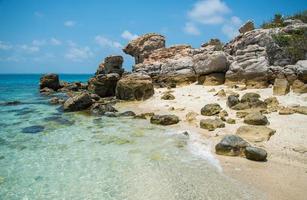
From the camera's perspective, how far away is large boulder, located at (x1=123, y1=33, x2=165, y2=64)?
41.4 m

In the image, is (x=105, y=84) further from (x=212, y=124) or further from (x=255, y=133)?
(x=255, y=133)

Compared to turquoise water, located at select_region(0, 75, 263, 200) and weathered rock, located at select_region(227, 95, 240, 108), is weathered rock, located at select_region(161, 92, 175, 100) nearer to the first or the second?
weathered rock, located at select_region(227, 95, 240, 108)

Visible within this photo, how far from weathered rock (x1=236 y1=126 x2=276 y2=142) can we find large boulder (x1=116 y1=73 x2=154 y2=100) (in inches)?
544

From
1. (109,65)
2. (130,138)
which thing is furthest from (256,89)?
(109,65)

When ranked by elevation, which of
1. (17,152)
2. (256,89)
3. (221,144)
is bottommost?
(17,152)

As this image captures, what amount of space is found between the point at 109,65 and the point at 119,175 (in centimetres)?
2933

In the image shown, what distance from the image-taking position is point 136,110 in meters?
21.9

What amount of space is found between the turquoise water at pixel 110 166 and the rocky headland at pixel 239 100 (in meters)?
1.09

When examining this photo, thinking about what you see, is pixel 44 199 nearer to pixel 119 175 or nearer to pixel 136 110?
pixel 119 175

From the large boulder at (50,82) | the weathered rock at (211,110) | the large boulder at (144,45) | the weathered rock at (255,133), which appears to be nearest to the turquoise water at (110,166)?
the weathered rock at (255,133)

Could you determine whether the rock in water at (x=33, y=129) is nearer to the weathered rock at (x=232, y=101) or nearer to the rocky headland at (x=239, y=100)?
the rocky headland at (x=239, y=100)

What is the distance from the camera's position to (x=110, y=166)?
10312 millimetres

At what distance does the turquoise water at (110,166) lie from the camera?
27.0 feet

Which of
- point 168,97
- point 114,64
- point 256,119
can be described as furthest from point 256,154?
point 114,64
